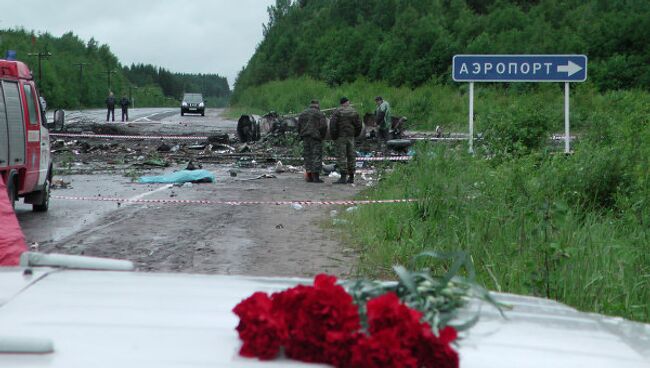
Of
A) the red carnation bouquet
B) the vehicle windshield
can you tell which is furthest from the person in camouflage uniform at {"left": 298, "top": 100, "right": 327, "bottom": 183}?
the vehicle windshield

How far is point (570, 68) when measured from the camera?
17.2 meters

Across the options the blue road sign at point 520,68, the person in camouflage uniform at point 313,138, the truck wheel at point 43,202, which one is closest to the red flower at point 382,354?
the truck wheel at point 43,202

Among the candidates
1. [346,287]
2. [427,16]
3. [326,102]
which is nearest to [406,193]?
[346,287]

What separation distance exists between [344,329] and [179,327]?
44cm

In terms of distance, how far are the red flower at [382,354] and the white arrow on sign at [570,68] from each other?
633 inches

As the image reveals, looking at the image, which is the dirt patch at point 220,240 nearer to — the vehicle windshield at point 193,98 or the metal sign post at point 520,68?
the metal sign post at point 520,68

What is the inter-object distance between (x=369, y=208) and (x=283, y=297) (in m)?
10.2

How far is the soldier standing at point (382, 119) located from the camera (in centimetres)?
2572

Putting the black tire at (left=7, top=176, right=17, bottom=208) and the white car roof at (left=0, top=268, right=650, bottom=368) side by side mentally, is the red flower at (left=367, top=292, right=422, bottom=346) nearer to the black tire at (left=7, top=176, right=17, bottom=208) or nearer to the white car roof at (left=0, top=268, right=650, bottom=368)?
the white car roof at (left=0, top=268, right=650, bottom=368)

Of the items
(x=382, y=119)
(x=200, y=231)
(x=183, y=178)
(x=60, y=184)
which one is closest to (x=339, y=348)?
(x=200, y=231)

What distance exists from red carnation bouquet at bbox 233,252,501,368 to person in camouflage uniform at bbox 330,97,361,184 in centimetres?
1662

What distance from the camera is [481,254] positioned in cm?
845

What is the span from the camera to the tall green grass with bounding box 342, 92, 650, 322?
694 centimetres

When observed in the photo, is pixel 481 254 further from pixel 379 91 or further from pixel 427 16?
pixel 427 16
